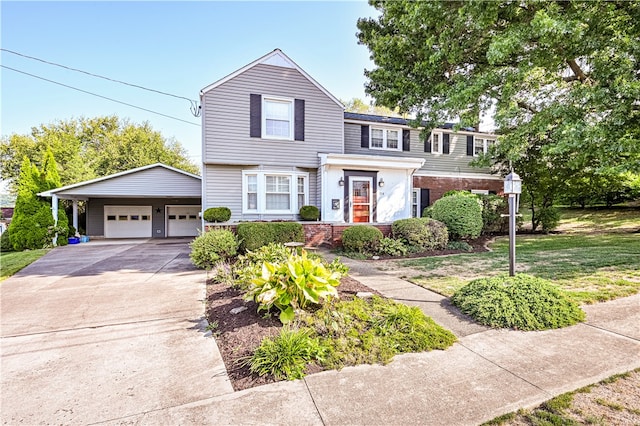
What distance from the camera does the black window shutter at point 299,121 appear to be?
1229 cm

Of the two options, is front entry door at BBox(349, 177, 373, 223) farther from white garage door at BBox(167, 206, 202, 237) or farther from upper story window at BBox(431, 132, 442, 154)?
white garage door at BBox(167, 206, 202, 237)

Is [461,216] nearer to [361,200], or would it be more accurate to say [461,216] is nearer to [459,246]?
[459,246]

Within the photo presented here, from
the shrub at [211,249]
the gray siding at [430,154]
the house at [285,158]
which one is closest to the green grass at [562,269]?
the house at [285,158]

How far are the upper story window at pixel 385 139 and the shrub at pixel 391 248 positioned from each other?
6.27 metres

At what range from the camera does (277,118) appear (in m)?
12.2

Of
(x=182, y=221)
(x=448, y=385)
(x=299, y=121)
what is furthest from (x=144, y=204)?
(x=448, y=385)

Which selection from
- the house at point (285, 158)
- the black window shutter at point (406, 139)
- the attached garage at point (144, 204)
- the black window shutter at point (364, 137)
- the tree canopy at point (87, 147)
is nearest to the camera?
the house at point (285, 158)

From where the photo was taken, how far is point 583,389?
8.50 feet

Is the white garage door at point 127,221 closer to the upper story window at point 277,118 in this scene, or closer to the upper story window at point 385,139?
the upper story window at point 277,118

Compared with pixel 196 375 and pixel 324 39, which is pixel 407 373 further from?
pixel 324 39

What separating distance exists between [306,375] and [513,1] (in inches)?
396

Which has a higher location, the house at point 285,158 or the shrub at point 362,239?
the house at point 285,158

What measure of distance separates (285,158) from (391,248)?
18.2 feet

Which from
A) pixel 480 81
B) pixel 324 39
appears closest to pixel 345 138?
pixel 324 39
